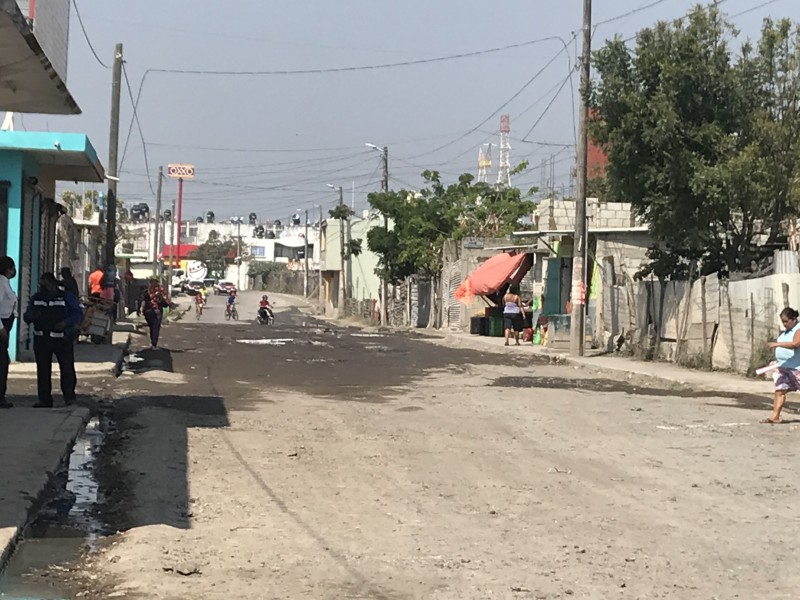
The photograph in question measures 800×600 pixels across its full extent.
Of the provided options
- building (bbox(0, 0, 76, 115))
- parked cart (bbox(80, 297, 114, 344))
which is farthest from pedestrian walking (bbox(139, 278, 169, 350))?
building (bbox(0, 0, 76, 115))

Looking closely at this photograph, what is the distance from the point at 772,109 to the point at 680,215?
3.05 meters

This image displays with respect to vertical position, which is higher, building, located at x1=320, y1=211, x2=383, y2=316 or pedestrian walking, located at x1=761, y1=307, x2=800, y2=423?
building, located at x1=320, y1=211, x2=383, y2=316

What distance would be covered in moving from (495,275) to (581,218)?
12221mm

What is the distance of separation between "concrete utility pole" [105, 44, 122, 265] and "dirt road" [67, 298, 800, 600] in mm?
12087

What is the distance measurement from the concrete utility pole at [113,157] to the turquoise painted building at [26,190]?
6.10 metres

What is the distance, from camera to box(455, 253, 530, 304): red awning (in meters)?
39.3

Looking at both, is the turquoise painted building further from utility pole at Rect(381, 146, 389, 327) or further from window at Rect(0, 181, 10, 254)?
utility pole at Rect(381, 146, 389, 327)

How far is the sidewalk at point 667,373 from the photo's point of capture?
2008cm

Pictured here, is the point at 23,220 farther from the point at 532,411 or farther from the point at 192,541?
the point at 192,541

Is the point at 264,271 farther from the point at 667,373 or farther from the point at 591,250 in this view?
the point at 667,373

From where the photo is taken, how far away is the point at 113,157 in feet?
97.5

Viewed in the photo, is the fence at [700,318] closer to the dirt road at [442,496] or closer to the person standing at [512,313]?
the person standing at [512,313]

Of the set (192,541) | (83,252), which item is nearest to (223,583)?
(192,541)

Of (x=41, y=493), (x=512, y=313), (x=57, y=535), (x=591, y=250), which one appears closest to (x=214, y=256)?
(x=591, y=250)
